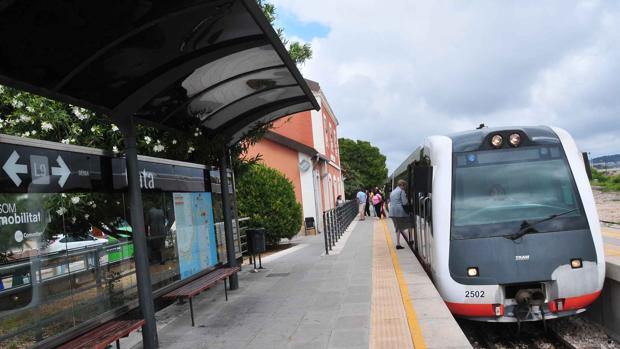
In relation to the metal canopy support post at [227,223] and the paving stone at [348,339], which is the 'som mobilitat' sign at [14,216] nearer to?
the paving stone at [348,339]

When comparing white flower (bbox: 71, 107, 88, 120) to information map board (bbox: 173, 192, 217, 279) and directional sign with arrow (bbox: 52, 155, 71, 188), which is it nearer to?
information map board (bbox: 173, 192, 217, 279)

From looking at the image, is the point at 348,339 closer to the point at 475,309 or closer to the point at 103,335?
the point at 475,309

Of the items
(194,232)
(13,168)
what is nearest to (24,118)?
(194,232)

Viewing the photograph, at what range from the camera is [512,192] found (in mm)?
6871

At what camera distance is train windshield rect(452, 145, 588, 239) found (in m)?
6.57

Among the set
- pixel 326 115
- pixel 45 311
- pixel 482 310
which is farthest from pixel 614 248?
pixel 326 115

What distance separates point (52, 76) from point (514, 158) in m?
5.53

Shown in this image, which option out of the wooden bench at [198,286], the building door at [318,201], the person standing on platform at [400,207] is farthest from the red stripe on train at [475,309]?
the building door at [318,201]

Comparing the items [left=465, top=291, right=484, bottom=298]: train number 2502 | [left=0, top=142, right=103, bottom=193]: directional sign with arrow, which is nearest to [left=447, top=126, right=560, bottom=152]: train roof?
[left=465, top=291, right=484, bottom=298]: train number 2502

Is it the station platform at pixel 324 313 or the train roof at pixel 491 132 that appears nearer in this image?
the station platform at pixel 324 313

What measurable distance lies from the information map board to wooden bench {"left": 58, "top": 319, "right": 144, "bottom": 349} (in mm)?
2396

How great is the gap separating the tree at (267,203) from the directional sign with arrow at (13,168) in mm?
12405

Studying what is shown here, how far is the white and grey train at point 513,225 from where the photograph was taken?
20.5 feet

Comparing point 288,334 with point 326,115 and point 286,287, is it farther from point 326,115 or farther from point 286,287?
point 326,115
